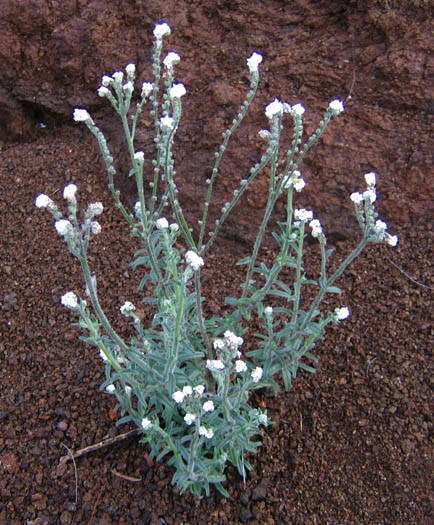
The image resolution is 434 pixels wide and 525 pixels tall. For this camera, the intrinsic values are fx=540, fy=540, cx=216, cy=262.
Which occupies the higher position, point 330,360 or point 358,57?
point 358,57

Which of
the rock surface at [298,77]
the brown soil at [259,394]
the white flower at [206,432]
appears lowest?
the brown soil at [259,394]

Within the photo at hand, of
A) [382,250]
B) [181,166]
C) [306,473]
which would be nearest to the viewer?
[306,473]

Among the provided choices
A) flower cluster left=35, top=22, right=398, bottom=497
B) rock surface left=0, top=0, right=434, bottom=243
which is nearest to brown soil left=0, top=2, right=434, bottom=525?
rock surface left=0, top=0, right=434, bottom=243

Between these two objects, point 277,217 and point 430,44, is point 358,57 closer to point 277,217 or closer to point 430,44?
point 430,44

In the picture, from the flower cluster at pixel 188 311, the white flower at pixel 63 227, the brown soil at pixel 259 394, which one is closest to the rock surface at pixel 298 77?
the brown soil at pixel 259 394

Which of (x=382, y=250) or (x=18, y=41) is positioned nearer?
(x=382, y=250)

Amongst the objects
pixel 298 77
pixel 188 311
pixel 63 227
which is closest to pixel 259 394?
pixel 188 311

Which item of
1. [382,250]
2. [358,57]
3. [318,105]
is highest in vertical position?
[358,57]

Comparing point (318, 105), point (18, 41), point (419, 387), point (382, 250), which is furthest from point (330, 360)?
point (18, 41)

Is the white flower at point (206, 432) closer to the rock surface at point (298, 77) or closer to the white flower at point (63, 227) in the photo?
the white flower at point (63, 227)
